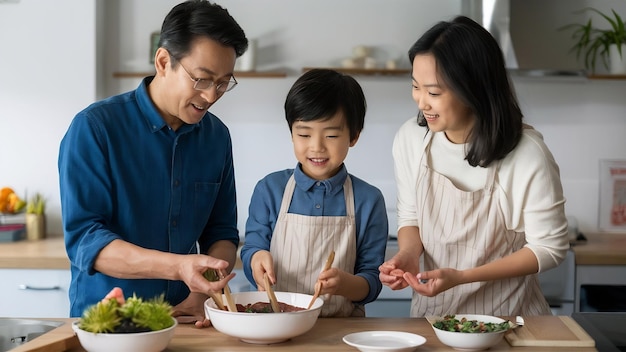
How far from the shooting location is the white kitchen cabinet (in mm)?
3238

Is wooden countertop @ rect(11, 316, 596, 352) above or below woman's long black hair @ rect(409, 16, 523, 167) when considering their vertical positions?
below

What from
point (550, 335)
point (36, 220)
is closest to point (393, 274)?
point (550, 335)

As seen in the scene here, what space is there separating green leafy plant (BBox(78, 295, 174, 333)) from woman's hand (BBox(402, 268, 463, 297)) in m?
0.54

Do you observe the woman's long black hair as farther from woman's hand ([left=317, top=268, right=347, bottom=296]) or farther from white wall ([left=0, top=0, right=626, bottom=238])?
white wall ([left=0, top=0, right=626, bottom=238])

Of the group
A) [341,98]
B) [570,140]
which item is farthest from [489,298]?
[570,140]

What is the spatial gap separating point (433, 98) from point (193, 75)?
1.87 feet

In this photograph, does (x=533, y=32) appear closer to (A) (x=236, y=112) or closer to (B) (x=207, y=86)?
(A) (x=236, y=112)

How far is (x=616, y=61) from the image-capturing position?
374 centimetres

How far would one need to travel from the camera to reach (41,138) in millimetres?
3730

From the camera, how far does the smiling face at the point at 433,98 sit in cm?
199

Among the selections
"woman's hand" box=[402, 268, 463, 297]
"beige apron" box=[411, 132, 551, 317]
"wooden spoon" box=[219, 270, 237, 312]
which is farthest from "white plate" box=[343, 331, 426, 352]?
"beige apron" box=[411, 132, 551, 317]

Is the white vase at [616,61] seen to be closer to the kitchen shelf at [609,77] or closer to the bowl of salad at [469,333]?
the kitchen shelf at [609,77]

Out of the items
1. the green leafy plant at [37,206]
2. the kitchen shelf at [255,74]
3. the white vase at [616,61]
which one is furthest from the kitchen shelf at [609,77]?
the green leafy plant at [37,206]

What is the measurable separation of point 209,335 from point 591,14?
9.13ft
